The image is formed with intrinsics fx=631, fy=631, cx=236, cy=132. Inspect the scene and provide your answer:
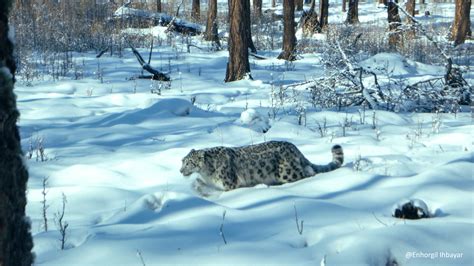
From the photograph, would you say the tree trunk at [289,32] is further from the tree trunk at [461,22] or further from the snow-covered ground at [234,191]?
the tree trunk at [461,22]

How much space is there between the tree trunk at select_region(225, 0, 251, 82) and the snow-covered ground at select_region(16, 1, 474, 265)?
1.66m

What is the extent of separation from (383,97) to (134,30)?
12.6 metres

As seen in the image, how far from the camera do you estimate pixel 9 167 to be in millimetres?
→ 2281

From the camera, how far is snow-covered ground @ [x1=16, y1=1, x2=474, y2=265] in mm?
3215

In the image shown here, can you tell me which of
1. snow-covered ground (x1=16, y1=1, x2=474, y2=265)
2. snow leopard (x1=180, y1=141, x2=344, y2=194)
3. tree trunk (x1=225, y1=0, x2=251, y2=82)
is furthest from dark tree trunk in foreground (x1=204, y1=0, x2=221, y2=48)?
snow leopard (x1=180, y1=141, x2=344, y2=194)

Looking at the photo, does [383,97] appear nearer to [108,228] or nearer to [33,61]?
[108,228]

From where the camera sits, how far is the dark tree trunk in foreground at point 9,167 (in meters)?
2.25

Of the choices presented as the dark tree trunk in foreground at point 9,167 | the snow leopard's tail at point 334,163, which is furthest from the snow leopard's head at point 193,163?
the dark tree trunk in foreground at point 9,167

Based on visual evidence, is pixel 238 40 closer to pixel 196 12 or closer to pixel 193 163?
pixel 193 163

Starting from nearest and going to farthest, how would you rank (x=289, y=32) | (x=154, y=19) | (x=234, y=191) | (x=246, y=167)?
(x=234, y=191)
(x=246, y=167)
(x=289, y=32)
(x=154, y=19)

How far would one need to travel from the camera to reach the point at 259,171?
501cm

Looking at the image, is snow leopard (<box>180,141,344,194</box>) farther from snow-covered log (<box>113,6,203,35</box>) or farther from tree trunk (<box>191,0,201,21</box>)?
tree trunk (<box>191,0,201,21</box>)

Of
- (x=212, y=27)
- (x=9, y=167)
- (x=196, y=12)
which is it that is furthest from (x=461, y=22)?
(x=9, y=167)

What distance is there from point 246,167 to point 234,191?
0.27 meters
